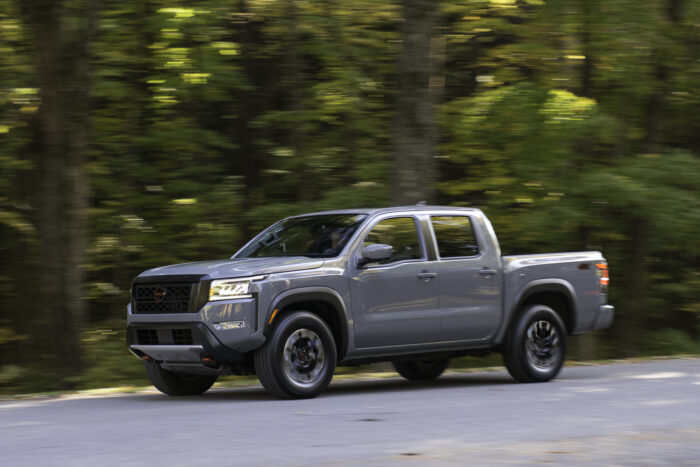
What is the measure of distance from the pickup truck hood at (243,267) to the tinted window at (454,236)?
5.48 ft

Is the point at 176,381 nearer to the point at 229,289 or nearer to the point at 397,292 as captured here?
the point at 229,289

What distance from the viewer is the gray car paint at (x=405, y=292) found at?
10234mm

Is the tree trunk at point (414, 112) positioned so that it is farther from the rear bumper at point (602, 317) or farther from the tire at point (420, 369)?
the rear bumper at point (602, 317)

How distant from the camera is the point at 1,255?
61.5 ft

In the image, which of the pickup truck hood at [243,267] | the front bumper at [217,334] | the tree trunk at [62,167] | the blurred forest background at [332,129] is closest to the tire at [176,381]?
the front bumper at [217,334]

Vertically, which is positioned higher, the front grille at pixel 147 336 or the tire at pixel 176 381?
the front grille at pixel 147 336

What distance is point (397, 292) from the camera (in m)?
11.2

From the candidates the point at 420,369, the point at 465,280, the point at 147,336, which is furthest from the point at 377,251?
the point at 420,369

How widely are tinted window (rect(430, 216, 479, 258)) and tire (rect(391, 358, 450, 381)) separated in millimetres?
2051

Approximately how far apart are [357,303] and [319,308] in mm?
382

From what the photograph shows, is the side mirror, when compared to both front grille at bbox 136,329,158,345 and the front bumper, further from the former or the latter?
front grille at bbox 136,329,158,345

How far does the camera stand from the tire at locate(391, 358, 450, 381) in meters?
13.5

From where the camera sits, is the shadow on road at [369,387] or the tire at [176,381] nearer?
the shadow on road at [369,387]

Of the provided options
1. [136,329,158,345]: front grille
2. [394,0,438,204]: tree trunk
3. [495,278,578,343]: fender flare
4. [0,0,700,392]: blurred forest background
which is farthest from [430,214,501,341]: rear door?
[0,0,700,392]: blurred forest background
